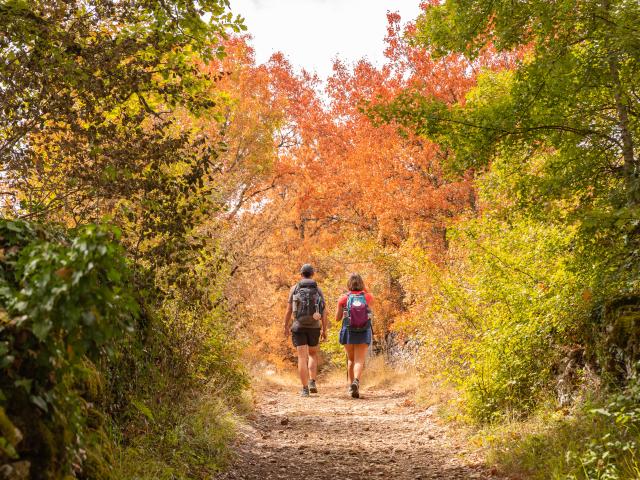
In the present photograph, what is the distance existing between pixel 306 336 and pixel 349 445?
4304 mm

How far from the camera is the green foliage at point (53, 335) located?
224 centimetres

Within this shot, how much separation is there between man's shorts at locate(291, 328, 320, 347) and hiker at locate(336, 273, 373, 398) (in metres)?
0.50

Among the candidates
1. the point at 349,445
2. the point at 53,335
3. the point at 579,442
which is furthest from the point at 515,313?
the point at 53,335

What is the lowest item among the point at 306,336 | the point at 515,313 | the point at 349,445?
the point at 349,445

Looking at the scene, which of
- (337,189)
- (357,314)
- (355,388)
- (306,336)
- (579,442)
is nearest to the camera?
(579,442)

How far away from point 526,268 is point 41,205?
4.96 metres

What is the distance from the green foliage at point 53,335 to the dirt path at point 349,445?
2800mm

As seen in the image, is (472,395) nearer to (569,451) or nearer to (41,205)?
(569,451)

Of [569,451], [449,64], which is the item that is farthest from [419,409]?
[449,64]

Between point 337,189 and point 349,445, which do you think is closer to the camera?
point 349,445

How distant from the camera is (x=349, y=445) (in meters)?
6.64

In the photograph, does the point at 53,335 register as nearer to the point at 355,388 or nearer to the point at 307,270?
the point at 307,270

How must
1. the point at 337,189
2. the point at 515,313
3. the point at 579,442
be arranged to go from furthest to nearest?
Answer: the point at 337,189
the point at 515,313
the point at 579,442

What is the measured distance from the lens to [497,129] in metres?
5.64
